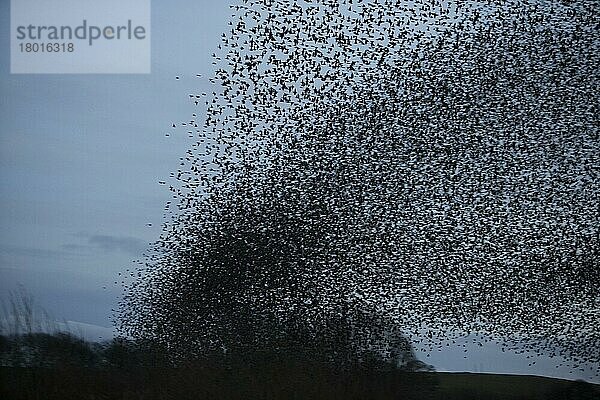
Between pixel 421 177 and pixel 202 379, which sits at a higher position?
pixel 421 177

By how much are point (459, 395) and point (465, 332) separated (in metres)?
0.41

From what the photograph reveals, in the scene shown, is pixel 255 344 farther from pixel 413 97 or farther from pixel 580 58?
pixel 580 58

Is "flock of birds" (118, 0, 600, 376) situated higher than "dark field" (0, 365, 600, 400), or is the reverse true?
"flock of birds" (118, 0, 600, 376)

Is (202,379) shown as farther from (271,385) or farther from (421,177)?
(421,177)

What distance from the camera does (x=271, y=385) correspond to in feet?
13.8

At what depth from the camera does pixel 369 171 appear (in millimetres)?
4484

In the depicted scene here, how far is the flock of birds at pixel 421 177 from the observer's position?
4.34 meters

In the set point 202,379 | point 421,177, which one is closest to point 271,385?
point 202,379

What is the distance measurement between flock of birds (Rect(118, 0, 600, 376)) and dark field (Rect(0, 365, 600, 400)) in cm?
24

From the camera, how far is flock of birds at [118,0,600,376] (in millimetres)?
4336

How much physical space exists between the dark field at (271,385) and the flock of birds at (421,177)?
0.24 metres

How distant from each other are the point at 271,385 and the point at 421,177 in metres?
1.63

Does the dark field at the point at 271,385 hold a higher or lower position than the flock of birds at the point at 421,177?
lower

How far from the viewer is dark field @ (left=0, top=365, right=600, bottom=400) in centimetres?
393
